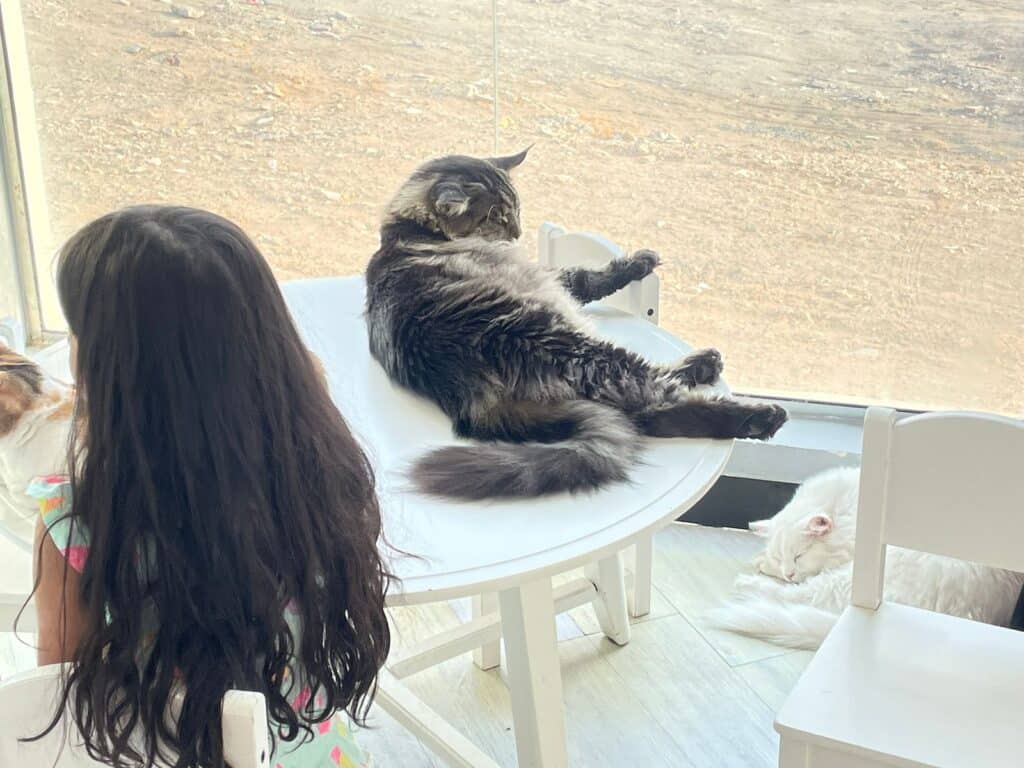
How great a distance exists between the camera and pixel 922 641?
1354mm

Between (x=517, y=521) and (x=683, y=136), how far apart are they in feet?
5.28

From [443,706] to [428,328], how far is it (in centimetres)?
77

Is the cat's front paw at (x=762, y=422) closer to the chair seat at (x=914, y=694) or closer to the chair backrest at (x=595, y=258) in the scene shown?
the chair seat at (x=914, y=694)

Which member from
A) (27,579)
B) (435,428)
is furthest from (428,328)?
(27,579)

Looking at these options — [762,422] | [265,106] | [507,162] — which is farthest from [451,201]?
[265,106]

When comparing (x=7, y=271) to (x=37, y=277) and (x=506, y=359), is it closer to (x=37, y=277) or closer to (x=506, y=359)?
(x=37, y=277)

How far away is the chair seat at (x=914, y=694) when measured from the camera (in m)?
1.17

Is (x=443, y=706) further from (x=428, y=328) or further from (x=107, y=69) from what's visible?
(x=107, y=69)

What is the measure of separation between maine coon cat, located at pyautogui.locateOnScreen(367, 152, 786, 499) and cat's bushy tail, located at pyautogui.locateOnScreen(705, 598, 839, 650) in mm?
734

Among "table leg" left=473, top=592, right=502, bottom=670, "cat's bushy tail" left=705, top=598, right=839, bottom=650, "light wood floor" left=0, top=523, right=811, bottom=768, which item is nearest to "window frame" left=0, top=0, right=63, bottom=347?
"light wood floor" left=0, top=523, right=811, bottom=768

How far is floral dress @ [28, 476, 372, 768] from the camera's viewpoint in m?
0.90

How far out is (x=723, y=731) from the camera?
6.04 feet

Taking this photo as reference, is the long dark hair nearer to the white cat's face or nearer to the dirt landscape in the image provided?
the white cat's face

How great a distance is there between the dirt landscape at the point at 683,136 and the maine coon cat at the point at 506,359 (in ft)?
2.76
